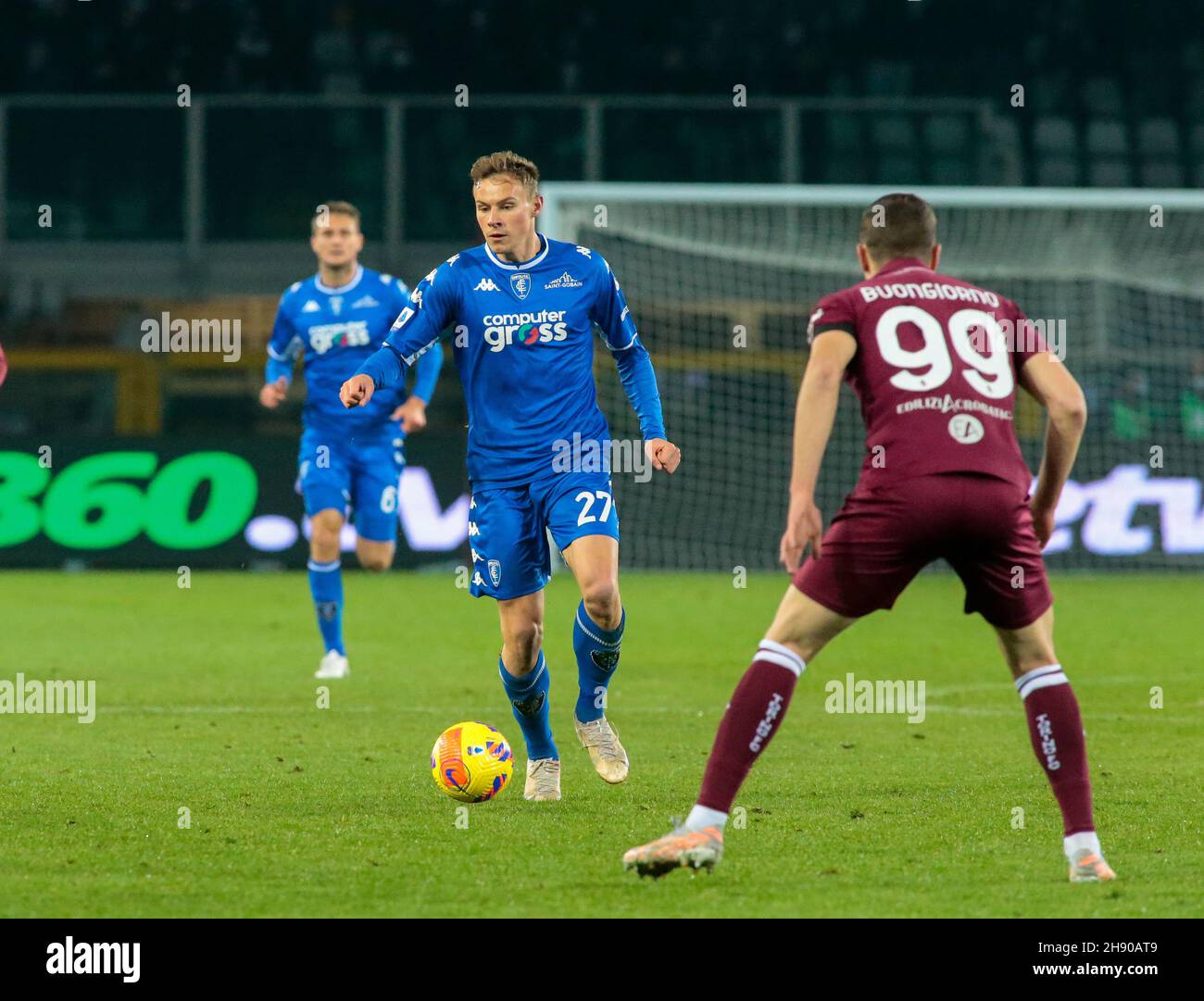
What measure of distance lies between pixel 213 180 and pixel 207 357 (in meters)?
2.45

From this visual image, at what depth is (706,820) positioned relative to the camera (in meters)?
4.62

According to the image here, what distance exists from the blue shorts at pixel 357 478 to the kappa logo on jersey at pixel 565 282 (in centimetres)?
403

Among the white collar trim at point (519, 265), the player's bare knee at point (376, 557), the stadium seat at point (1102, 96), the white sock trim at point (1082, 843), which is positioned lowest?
the white sock trim at point (1082, 843)

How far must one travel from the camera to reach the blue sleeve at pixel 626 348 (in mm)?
6430

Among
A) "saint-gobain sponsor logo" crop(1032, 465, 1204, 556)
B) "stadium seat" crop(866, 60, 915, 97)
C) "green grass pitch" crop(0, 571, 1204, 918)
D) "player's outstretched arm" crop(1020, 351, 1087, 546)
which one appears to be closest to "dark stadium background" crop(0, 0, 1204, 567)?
"stadium seat" crop(866, 60, 915, 97)

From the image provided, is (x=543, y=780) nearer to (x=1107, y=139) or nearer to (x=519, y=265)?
(x=519, y=265)

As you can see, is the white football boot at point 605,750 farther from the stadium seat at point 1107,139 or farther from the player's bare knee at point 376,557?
the stadium seat at point 1107,139

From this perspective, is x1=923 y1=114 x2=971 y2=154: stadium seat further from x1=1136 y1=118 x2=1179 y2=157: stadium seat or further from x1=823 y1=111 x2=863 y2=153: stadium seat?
x1=1136 y1=118 x2=1179 y2=157: stadium seat

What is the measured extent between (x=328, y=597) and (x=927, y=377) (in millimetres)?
5968

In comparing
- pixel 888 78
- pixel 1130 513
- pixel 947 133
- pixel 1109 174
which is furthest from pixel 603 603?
pixel 888 78

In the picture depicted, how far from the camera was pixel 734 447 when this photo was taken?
56.8 ft

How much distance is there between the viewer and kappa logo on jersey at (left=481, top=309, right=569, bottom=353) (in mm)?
6277

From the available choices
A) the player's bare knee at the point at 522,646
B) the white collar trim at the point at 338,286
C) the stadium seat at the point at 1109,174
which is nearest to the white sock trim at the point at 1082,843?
the player's bare knee at the point at 522,646

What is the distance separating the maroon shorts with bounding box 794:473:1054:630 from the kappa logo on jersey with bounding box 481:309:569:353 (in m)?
1.96
